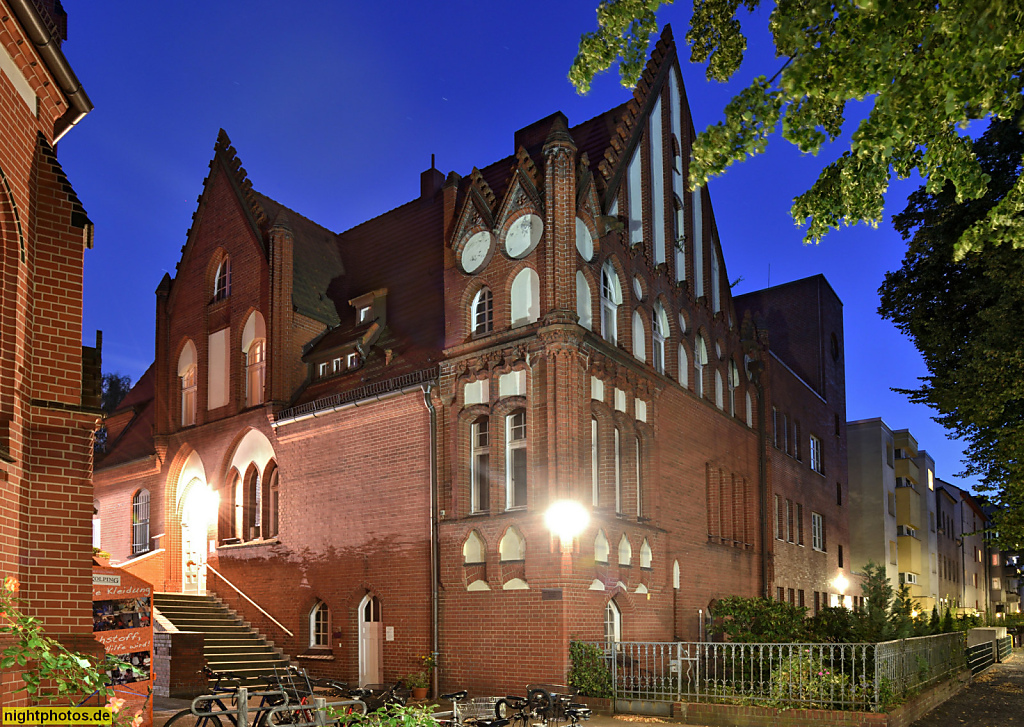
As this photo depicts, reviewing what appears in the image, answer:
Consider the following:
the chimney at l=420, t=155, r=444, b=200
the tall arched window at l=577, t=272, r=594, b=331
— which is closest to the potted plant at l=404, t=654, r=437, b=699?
the tall arched window at l=577, t=272, r=594, b=331

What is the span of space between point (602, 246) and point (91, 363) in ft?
39.7

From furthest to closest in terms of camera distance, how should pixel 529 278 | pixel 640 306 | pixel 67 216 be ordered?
pixel 640 306
pixel 529 278
pixel 67 216

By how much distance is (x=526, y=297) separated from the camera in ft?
63.9

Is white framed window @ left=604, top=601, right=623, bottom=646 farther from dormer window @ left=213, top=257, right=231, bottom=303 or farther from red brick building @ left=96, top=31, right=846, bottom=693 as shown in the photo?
dormer window @ left=213, top=257, right=231, bottom=303

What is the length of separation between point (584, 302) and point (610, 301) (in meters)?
1.55

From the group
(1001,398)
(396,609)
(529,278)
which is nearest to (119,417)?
(396,609)

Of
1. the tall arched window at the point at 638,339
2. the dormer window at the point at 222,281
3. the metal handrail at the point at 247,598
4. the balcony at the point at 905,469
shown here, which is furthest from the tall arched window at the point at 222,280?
the balcony at the point at 905,469

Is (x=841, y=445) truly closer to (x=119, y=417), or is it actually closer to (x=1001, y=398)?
(x=1001, y=398)

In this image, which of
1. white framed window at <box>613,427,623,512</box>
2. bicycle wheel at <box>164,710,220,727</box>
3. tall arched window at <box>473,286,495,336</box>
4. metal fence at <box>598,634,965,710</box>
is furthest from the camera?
white framed window at <box>613,427,623,512</box>

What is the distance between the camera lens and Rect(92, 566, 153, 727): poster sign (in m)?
14.0

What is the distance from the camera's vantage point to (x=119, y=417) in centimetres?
3247

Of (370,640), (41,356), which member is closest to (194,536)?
(370,640)

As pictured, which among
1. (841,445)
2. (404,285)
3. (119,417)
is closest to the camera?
(404,285)

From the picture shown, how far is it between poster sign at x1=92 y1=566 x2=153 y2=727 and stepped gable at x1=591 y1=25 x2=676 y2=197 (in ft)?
42.5
